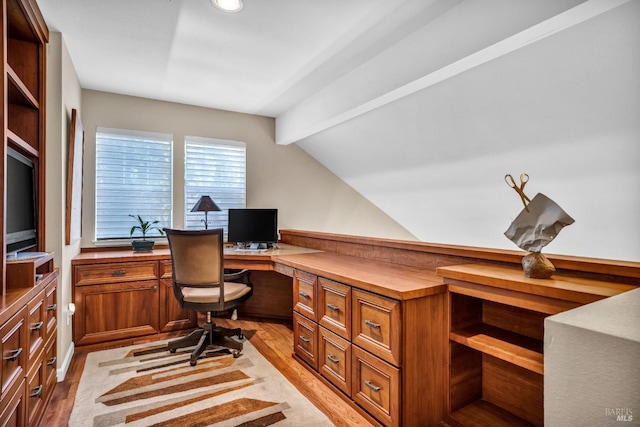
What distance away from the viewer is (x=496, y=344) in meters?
1.71

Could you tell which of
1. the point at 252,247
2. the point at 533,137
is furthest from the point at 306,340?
the point at 533,137

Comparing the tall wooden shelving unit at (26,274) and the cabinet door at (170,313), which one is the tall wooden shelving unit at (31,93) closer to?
the tall wooden shelving unit at (26,274)

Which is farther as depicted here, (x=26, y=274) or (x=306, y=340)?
(x=306, y=340)

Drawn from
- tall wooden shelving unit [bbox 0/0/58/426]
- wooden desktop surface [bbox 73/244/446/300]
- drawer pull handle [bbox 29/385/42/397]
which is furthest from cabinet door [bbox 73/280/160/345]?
drawer pull handle [bbox 29/385/42/397]

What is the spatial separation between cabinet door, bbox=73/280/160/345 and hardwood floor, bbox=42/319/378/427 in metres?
0.15

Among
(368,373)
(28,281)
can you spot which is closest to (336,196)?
(368,373)

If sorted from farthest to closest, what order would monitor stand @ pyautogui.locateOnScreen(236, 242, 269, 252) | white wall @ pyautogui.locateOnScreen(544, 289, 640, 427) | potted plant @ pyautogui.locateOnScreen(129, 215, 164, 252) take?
1. monitor stand @ pyautogui.locateOnScreen(236, 242, 269, 252)
2. potted plant @ pyautogui.locateOnScreen(129, 215, 164, 252)
3. white wall @ pyautogui.locateOnScreen(544, 289, 640, 427)

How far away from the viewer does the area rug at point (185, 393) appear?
2.02 metres

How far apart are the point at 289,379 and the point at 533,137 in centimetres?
252

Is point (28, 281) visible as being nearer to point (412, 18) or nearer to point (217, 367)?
point (217, 367)

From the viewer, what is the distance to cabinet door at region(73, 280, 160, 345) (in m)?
3.07

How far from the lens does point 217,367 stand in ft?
8.82

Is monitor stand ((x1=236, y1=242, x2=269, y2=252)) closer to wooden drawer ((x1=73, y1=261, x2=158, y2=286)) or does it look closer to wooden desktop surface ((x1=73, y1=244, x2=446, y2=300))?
wooden desktop surface ((x1=73, y1=244, x2=446, y2=300))

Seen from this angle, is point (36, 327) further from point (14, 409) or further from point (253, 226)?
point (253, 226)
